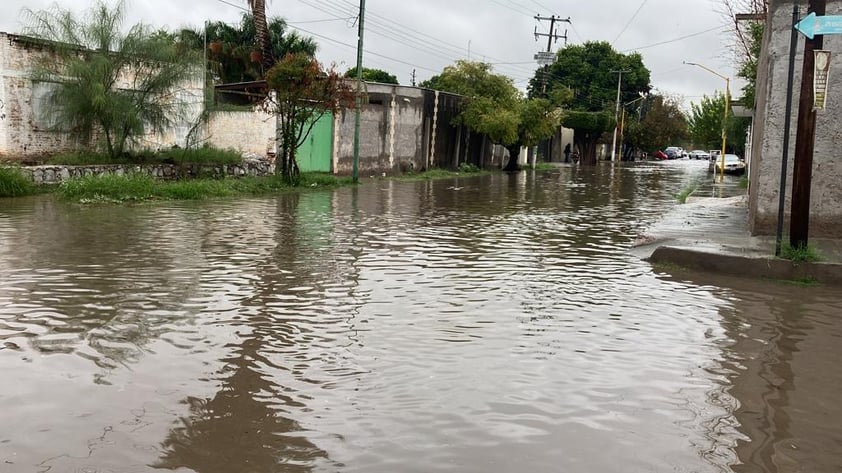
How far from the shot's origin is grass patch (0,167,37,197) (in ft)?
59.7

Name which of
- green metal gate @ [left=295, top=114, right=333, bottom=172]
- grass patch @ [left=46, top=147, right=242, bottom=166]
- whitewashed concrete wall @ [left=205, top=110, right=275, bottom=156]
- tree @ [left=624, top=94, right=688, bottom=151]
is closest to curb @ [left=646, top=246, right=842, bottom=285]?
grass patch @ [left=46, top=147, right=242, bottom=166]

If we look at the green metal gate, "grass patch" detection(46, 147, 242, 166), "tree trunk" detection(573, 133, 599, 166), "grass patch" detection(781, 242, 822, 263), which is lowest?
"grass patch" detection(781, 242, 822, 263)

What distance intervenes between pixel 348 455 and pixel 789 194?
999 cm

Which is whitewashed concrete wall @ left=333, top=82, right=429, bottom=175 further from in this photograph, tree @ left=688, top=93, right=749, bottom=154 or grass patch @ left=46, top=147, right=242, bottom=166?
tree @ left=688, top=93, right=749, bottom=154

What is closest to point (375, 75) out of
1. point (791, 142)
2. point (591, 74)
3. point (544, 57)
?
point (544, 57)

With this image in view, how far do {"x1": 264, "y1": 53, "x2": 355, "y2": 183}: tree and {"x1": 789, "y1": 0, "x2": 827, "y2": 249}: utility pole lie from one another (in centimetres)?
1608

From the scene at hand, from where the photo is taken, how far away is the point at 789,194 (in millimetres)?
11961

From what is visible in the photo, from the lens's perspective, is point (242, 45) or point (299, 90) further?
point (242, 45)

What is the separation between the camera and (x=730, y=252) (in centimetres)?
1070

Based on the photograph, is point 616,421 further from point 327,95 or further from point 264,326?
point 327,95

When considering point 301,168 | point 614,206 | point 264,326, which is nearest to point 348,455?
point 264,326

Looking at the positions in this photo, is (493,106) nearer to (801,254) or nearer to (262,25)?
(262,25)

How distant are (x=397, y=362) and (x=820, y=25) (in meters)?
7.13

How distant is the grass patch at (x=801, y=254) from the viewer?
9.98m
